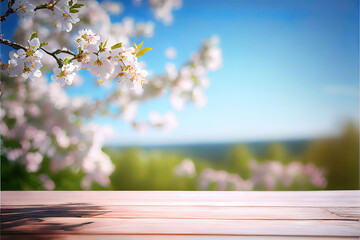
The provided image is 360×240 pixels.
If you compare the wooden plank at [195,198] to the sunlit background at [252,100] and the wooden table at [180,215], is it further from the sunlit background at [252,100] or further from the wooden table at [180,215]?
the sunlit background at [252,100]

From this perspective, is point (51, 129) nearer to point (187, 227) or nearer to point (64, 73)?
point (64, 73)

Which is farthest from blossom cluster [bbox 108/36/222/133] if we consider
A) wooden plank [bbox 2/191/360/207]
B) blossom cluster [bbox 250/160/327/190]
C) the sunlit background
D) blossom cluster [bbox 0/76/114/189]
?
blossom cluster [bbox 250/160/327/190]

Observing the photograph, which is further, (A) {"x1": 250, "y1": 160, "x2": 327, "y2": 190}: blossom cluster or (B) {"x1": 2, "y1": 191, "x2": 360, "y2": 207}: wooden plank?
(A) {"x1": 250, "y1": 160, "x2": 327, "y2": 190}: blossom cluster

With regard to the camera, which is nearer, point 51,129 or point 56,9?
point 56,9

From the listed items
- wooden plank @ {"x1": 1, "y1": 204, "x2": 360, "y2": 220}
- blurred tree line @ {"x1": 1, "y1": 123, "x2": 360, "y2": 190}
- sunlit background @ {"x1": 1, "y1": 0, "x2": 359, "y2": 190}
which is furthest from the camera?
blurred tree line @ {"x1": 1, "y1": 123, "x2": 360, "y2": 190}

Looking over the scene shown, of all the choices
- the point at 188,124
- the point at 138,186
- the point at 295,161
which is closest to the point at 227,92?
the point at 188,124

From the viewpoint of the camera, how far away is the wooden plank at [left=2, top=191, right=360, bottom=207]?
97cm

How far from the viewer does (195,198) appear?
105 centimetres

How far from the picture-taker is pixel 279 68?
2.43 m

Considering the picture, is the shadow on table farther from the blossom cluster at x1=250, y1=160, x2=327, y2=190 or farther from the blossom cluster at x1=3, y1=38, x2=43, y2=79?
the blossom cluster at x1=250, y1=160, x2=327, y2=190

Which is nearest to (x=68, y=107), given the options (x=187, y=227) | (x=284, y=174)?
(x=187, y=227)

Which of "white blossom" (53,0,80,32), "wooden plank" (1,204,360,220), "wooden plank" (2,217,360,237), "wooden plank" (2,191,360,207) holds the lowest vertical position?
"wooden plank" (2,217,360,237)

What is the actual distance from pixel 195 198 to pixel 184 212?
188 millimetres

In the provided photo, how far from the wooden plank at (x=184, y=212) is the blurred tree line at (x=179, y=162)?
1.57 m
